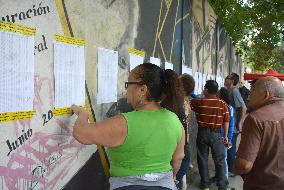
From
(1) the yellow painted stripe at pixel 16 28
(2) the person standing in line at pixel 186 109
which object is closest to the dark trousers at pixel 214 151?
(2) the person standing in line at pixel 186 109

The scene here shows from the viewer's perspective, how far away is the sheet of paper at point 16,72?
7.36 ft

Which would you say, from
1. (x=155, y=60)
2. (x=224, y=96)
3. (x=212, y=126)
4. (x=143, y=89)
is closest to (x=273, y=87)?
(x=143, y=89)

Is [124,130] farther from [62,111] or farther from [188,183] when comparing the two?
[188,183]

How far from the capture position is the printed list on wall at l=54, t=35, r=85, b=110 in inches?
109

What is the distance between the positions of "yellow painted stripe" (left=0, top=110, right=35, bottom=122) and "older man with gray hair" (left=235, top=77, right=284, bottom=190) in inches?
64.2

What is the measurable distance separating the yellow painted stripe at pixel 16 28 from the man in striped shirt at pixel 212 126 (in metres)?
3.74

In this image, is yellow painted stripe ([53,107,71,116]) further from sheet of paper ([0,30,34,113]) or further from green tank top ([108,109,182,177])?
green tank top ([108,109,182,177])

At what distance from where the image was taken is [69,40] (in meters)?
2.92

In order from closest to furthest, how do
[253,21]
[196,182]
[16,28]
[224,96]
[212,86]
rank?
1. [16,28]
2. [212,86]
3. [196,182]
4. [224,96]
5. [253,21]

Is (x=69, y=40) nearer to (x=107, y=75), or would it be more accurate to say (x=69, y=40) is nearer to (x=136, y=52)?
(x=107, y=75)

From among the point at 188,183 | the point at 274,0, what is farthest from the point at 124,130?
the point at 274,0

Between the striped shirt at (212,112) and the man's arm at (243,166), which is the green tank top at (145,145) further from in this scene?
the striped shirt at (212,112)

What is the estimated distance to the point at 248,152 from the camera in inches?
119

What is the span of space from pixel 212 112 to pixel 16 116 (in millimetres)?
3952
